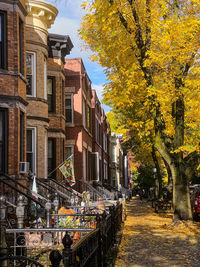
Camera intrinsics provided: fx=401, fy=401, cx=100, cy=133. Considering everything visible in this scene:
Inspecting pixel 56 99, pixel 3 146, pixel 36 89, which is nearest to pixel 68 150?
pixel 56 99

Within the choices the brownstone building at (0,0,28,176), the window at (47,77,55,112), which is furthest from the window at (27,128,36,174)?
the brownstone building at (0,0,28,176)

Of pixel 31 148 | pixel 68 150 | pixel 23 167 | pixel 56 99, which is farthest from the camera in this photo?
pixel 68 150

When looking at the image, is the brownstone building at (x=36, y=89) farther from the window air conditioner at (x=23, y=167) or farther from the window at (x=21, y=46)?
the window air conditioner at (x=23, y=167)

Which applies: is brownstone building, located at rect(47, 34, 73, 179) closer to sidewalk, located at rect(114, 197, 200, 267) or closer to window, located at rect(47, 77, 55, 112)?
window, located at rect(47, 77, 55, 112)

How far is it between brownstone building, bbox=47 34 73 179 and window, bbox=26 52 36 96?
3638 millimetres

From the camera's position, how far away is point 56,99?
2322 centimetres

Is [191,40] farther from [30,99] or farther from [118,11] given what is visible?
[30,99]

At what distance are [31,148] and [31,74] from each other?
3.55 metres

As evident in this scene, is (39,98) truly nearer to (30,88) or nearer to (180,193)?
(30,88)

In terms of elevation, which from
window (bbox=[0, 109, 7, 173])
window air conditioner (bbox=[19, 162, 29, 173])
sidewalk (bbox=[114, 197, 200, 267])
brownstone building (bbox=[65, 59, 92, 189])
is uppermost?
brownstone building (bbox=[65, 59, 92, 189])

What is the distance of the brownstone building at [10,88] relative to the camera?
45.4ft

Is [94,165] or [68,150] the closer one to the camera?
[68,150]

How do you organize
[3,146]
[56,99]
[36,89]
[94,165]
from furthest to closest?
1. [94,165]
2. [56,99]
3. [36,89]
4. [3,146]

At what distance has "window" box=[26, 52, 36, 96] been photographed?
19.3 metres
